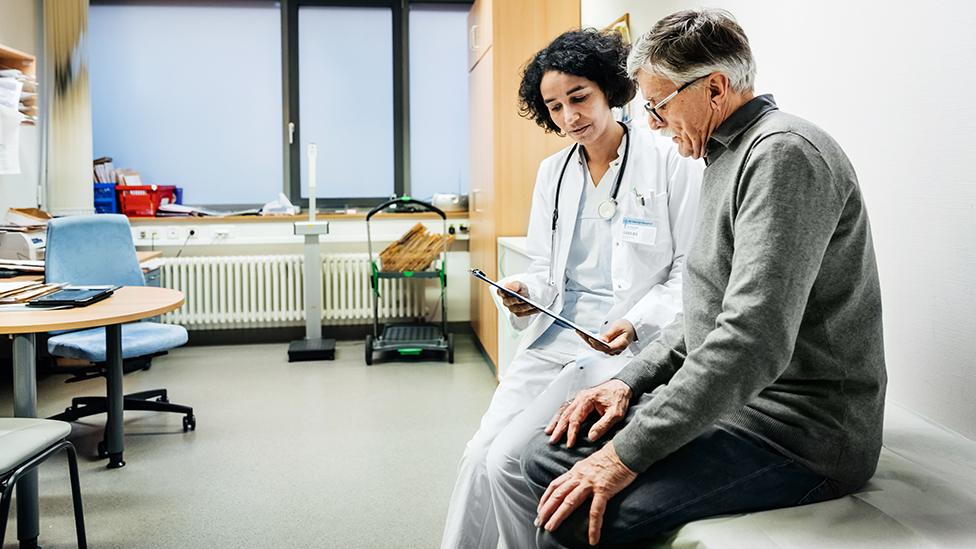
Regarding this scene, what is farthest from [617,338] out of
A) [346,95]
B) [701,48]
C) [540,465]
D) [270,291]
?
[346,95]

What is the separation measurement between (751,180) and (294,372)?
3886 mm

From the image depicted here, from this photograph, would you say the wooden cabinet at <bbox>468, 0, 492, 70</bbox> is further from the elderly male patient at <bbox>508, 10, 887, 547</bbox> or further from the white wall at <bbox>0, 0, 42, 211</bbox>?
the elderly male patient at <bbox>508, 10, 887, 547</bbox>

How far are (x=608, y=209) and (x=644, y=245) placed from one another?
0.53ft

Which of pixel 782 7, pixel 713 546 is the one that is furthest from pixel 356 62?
pixel 713 546

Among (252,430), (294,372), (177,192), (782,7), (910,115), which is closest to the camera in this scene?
(910,115)

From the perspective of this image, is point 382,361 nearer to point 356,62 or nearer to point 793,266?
point 356,62

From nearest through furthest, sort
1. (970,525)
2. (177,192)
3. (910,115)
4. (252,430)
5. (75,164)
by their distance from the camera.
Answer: (970,525), (910,115), (252,430), (75,164), (177,192)

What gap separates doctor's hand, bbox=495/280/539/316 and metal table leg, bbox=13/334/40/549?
1.48 m

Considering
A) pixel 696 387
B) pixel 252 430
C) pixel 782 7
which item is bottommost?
pixel 252 430

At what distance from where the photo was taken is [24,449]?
1839 mm

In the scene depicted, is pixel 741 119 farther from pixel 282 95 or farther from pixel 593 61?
pixel 282 95

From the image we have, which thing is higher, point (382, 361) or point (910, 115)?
point (910, 115)

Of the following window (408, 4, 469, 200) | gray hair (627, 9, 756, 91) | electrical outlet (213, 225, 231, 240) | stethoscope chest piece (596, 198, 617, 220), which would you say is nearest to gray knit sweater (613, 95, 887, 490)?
gray hair (627, 9, 756, 91)

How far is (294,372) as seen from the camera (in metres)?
4.64
